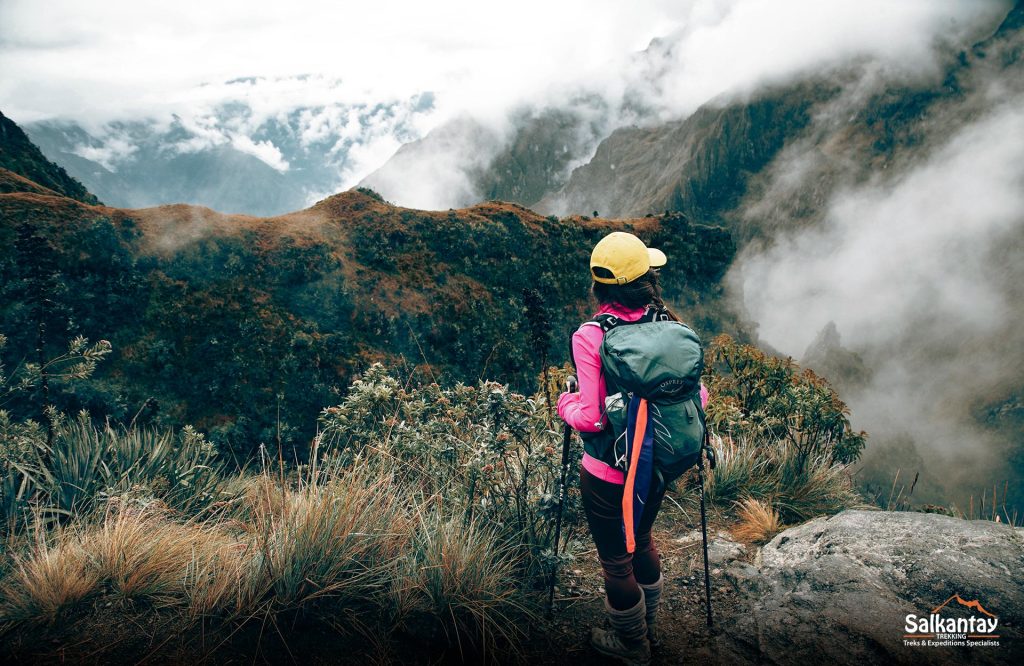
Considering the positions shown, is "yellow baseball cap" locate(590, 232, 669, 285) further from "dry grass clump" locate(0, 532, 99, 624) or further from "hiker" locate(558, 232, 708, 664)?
"dry grass clump" locate(0, 532, 99, 624)

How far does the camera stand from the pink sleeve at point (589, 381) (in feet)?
8.52

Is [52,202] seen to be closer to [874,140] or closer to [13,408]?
[13,408]

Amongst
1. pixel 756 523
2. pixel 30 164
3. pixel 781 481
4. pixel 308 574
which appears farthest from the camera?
pixel 30 164

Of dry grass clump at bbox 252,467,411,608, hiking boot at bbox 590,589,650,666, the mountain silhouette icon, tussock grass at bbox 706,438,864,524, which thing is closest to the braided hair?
hiking boot at bbox 590,589,650,666

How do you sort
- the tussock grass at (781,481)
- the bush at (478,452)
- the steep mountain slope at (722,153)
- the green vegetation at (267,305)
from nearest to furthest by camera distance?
the bush at (478,452) < the tussock grass at (781,481) < the green vegetation at (267,305) < the steep mountain slope at (722,153)

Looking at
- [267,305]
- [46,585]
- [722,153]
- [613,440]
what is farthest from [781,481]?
[722,153]

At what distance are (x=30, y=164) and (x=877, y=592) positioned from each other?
26.6 m

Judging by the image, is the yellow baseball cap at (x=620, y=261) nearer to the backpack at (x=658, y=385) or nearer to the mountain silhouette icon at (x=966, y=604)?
the backpack at (x=658, y=385)

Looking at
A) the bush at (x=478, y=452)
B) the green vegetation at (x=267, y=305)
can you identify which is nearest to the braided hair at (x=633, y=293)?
the bush at (x=478, y=452)

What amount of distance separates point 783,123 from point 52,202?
219 meters

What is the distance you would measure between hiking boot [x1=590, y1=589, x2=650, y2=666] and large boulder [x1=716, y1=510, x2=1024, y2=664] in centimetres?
56

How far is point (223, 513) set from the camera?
434 cm

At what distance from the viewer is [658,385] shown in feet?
7.84

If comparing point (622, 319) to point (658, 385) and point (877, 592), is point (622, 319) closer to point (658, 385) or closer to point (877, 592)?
point (658, 385)
